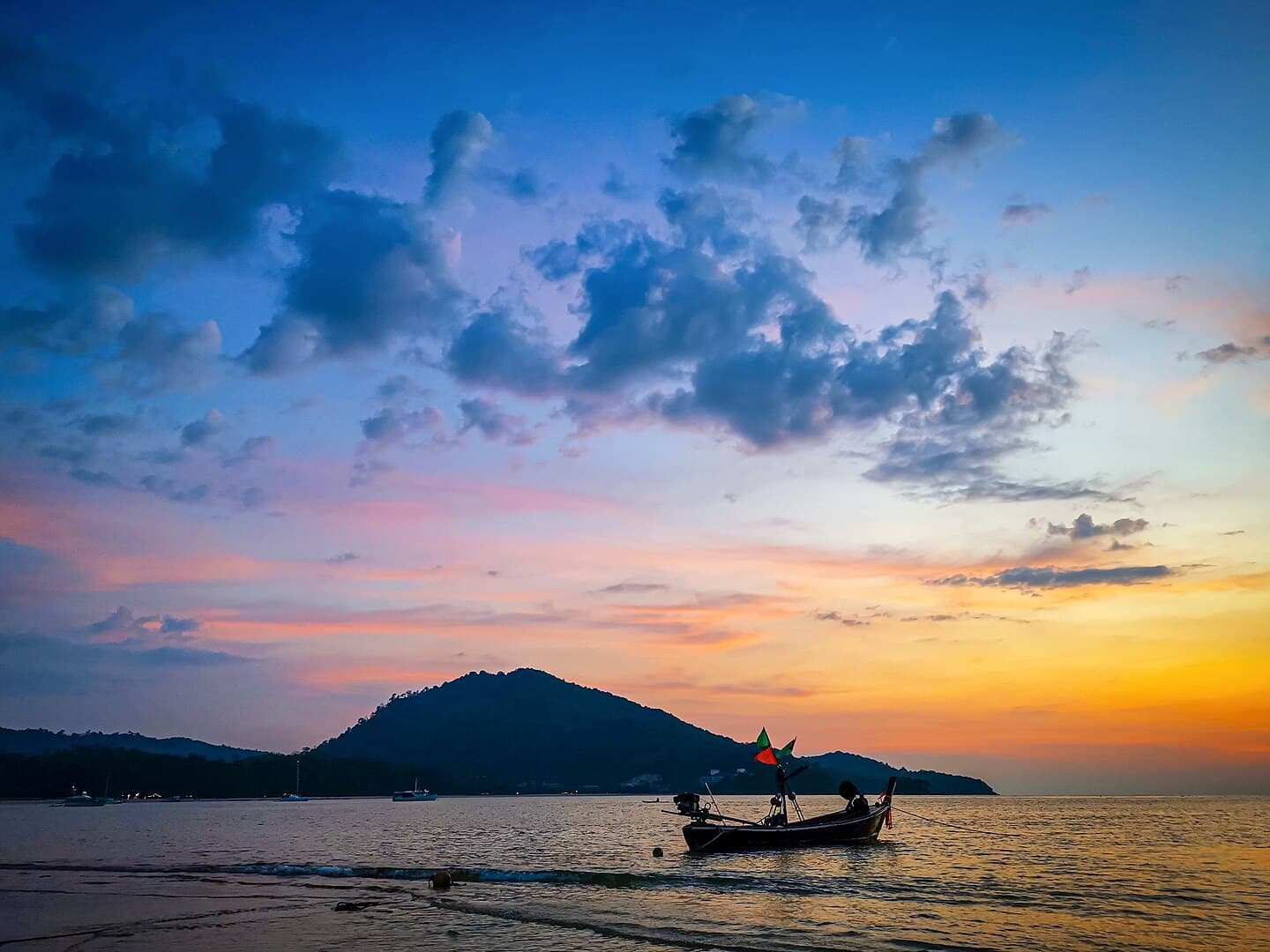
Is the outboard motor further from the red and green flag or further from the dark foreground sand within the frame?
the dark foreground sand

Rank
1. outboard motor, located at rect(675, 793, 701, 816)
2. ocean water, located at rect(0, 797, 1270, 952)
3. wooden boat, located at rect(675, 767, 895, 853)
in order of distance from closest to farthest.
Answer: ocean water, located at rect(0, 797, 1270, 952) < wooden boat, located at rect(675, 767, 895, 853) < outboard motor, located at rect(675, 793, 701, 816)

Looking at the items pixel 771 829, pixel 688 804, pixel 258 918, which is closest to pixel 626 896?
pixel 258 918

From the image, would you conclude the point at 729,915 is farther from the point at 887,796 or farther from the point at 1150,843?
the point at 1150,843

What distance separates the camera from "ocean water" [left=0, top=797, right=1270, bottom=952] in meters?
34.3

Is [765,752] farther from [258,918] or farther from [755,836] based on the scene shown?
[258,918]

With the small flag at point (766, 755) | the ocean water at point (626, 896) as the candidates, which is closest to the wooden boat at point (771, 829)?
the small flag at point (766, 755)

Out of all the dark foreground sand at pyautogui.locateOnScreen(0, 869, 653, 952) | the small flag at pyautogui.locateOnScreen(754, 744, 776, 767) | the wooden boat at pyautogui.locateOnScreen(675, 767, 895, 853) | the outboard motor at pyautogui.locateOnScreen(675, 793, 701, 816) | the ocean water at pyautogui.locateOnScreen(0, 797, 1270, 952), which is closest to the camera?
the dark foreground sand at pyautogui.locateOnScreen(0, 869, 653, 952)

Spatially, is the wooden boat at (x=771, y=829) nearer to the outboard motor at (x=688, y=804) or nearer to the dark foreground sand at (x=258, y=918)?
the outboard motor at (x=688, y=804)

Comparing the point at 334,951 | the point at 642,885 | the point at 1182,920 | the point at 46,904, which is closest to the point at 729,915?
the point at 642,885

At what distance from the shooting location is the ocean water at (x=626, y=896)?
34.3 m

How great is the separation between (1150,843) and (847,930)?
239 ft

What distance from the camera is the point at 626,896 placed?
45.5 meters

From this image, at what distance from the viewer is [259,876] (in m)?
55.0

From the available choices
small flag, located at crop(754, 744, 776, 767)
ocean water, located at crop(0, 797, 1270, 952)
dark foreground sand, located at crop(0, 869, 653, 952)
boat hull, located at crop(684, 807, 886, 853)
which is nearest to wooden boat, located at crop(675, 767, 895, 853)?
boat hull, located at crop(684, 807, 886, 853)
